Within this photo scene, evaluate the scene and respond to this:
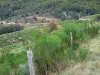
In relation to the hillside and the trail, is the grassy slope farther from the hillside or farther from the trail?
the hillside

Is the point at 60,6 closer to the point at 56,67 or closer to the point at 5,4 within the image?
the point at 5,4

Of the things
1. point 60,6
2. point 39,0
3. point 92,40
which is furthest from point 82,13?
point 92,40

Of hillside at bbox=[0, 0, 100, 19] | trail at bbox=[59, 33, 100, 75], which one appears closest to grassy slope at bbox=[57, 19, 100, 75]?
trail at bbox=[59, 33, 100, 75]

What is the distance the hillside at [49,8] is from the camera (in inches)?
2842

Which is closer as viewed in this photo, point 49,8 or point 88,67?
point 88,67

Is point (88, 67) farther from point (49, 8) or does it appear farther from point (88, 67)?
point (49, 8)

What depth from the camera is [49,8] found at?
8175cm

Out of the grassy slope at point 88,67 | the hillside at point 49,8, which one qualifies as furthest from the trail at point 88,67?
the hillside at point 49,8

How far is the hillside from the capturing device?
72.2 metres

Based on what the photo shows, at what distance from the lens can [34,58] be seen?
673cm

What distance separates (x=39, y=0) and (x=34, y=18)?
83.1ft

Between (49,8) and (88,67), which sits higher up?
(88,67)

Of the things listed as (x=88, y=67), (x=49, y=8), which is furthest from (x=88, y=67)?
(x=49, y=8)

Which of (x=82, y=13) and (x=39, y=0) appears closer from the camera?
(x=82, y=13)
